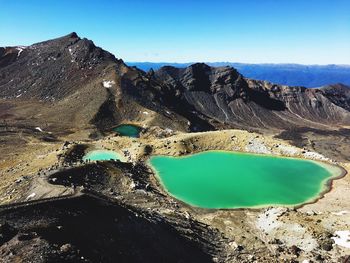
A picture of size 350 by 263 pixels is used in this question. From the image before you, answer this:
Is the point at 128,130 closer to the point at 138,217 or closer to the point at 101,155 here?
the point at 101,155

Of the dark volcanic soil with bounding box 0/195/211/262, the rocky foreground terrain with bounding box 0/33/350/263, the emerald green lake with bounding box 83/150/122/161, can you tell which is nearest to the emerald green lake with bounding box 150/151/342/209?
the rocky foreground terrain with bounding box 0/33/350/263

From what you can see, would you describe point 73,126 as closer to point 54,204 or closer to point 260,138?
point 260,138

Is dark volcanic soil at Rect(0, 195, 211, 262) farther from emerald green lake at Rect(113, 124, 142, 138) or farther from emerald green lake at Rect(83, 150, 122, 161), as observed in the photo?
emerald green lake at Rect(113, 124, 142, 138)

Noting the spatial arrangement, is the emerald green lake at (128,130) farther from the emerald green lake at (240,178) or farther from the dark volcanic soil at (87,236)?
the dark volcanic soil at (87,236)

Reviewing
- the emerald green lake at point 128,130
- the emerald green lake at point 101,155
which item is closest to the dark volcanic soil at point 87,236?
the emerald green lake at point 101,155

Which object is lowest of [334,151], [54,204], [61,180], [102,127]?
[334,151]

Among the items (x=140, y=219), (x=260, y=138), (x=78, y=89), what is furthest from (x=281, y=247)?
(x=78, y=89)

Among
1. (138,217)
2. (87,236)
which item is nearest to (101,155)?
(138,217)
